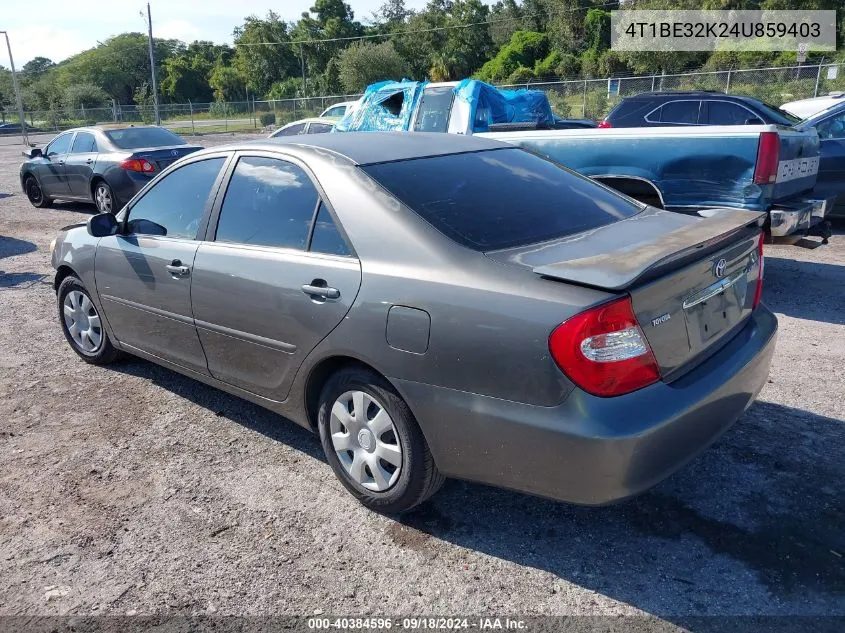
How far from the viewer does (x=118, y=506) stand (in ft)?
10.8

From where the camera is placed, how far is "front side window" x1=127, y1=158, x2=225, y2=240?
3.88 m

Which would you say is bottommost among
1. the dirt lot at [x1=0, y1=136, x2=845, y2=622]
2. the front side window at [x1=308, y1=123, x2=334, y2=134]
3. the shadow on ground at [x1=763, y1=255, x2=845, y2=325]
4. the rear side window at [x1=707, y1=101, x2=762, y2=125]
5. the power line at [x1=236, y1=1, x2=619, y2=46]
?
the dirt lot at [x1=0, y1=136, x2=845, y2=622]

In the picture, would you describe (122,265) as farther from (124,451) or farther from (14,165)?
(14,165)

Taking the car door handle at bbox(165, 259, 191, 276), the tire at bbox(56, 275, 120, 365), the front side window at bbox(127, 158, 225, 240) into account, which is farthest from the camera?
the tire at bbox(56, 275, 120, 365)

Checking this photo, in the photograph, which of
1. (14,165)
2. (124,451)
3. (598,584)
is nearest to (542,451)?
(598,584)

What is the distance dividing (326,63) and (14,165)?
58.1 meters

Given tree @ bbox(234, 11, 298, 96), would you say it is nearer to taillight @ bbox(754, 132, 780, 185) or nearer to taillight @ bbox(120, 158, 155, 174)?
taillight @ bbox(120, 158, 155, 174)

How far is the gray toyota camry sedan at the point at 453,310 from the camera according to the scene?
2.41m

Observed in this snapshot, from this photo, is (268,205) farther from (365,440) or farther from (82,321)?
(82,321)

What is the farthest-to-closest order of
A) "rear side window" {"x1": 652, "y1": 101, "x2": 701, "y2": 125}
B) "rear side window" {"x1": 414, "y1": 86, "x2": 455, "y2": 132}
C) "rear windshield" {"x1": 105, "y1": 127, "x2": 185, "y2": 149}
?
"rear windshield" {"x1": 105, "y1": 127, "x2": 185, "y2": 149} < "rear side window" {"x1": 652, "y1": 101, "x2": 701, "y2": 125} < "rear side window" {"x1": 414, "y1": 86, "x2": 455, "y2": 132}

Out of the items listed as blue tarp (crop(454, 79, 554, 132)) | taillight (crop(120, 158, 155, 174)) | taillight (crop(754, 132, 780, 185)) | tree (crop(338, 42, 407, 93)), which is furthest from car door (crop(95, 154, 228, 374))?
tree (crop(338, 42, 407, 93))

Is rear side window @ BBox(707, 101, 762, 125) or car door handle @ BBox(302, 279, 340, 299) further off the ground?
rear side window @ BBox(707, 101, 762, 125)

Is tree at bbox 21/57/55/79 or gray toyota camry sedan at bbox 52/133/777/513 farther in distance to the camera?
tree at bbox 21/57/55/79

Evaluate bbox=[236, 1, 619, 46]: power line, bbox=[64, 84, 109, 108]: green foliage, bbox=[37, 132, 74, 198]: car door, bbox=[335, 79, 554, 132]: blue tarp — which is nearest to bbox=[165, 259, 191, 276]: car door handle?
bbox=[335, 79, 554, 132]: blue tarp
